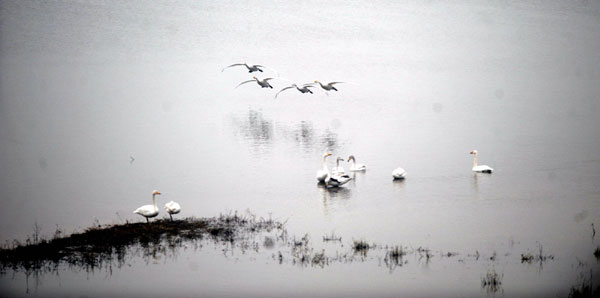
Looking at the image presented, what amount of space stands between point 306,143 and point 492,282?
14.3 m

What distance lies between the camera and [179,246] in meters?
11.5

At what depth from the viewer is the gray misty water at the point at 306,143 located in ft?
35.9

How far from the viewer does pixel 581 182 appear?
17.9 metres

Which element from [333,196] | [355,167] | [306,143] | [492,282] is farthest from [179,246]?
[306,143]

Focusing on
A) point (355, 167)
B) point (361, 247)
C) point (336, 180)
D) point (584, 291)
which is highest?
point (355, 167)

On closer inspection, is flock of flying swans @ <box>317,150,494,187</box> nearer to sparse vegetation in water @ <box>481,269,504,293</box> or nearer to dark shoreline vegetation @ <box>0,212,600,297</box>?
dark shoreline vegetation @ <box>0,212,600,297</box>

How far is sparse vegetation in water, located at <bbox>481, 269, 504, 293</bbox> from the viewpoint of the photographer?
1013 cm

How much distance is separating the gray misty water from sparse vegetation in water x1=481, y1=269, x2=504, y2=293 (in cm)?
14

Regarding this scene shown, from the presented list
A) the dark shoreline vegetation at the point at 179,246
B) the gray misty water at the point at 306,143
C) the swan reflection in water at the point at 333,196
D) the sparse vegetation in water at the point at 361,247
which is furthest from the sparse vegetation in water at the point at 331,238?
the swan reflection in water at the point at 333,196

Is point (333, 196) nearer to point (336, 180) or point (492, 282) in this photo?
point (336, 180)

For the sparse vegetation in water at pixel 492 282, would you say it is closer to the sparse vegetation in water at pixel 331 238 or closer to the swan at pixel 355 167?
the sparse vegetation in water at pixel 331 238

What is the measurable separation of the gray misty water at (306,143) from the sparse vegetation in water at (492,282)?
143mm

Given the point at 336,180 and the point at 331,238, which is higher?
the point at 336,180

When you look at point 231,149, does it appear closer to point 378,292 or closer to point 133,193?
point 133,193
